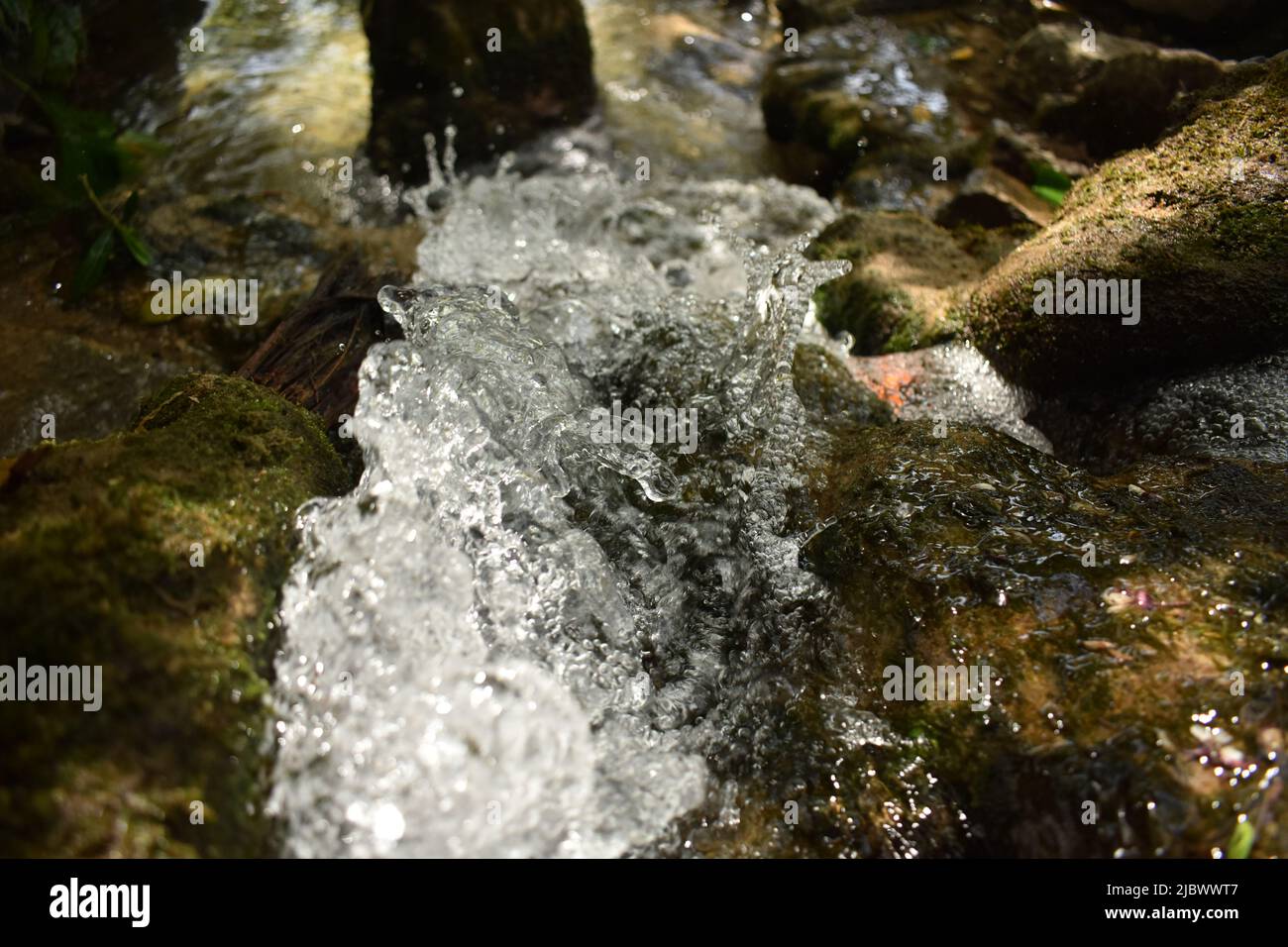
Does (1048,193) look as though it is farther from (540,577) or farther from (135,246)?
(135,246)

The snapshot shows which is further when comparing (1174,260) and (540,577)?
(1174,260)

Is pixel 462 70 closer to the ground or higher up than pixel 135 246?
higher up

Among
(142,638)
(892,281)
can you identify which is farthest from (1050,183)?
(142,638)

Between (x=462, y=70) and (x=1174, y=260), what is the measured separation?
15.2 ft

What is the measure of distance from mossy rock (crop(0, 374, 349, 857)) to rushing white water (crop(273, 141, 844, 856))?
0.32 ft

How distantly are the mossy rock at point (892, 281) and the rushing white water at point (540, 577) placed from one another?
0.55 m

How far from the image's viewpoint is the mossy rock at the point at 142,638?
1.45 metres

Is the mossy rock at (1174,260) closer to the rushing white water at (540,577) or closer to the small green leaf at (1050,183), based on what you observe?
the rushing white water at (540,577)

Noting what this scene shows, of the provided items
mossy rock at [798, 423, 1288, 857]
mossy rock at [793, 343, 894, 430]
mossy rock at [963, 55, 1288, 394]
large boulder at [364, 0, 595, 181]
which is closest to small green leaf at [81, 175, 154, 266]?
large boulder at [364, 0, 595, 181]

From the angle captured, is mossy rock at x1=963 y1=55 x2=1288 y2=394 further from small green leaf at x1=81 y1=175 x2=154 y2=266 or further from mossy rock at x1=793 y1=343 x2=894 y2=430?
small green leaf at x1=81 y1=175 x2=154 y2=266

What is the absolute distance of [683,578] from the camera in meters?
2.56

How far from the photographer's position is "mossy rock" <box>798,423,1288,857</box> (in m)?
→ 1.68

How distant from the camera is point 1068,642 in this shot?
1.98 m

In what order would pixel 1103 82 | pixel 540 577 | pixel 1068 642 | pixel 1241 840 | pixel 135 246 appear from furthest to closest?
pixel 1103 82 < pixel 135 246 < pixel 540 577 < pixel 1068 642 < pixel 1241 840
